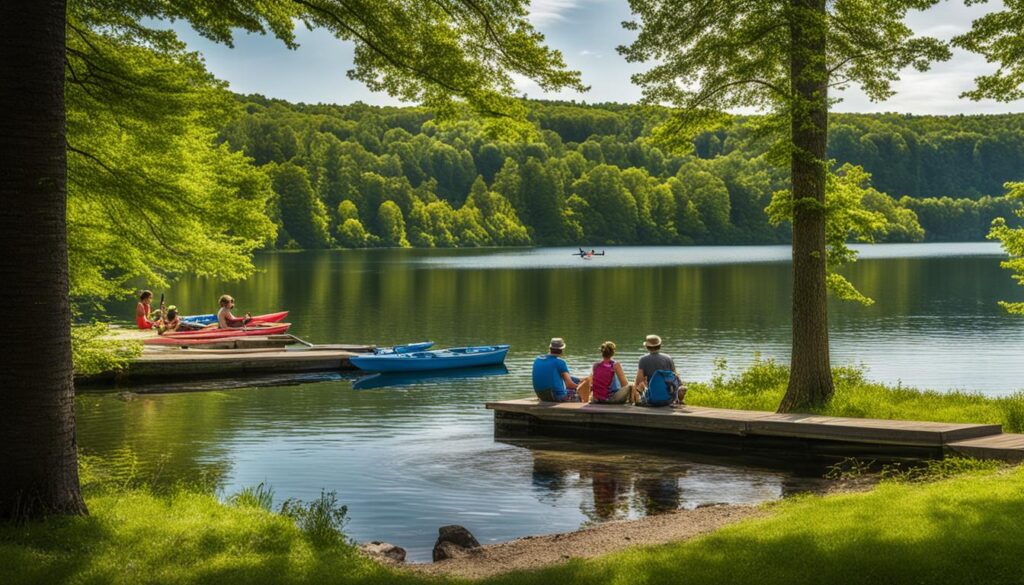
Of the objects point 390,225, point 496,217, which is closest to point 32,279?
point 390,225

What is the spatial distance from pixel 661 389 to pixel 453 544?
7.49 metres

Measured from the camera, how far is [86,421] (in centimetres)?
1988

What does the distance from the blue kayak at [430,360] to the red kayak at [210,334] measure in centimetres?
564

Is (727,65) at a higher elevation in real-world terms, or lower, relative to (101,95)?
higher

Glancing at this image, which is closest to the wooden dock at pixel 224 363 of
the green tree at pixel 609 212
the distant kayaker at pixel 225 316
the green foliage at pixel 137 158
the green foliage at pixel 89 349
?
the distant kayaker at pixel 225 316

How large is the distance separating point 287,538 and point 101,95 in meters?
5.85

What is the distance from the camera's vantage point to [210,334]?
31766mm

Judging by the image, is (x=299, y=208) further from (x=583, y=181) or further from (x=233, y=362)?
(x=233, y=362)

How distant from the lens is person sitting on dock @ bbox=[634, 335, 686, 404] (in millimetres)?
16906

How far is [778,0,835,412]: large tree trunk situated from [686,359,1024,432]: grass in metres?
0.56

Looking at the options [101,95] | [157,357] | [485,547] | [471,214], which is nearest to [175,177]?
[101,95]

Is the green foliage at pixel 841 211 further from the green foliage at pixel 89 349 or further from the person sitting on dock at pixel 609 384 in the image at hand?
the green foliage at pixel 89 349

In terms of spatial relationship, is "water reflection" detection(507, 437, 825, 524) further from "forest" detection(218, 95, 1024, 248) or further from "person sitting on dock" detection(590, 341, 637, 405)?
"forest" detection(218, 95, 1024, 248)

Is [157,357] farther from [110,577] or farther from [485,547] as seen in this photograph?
[110,577]
